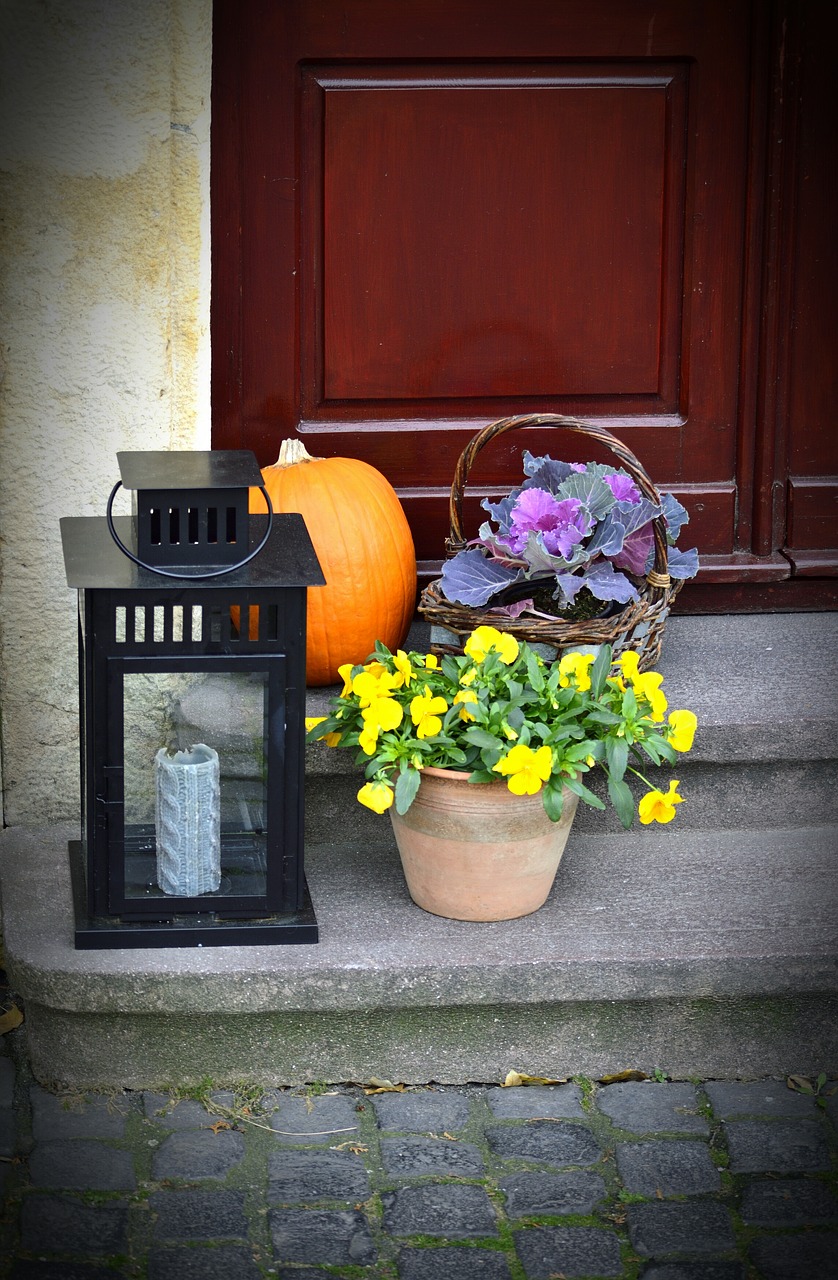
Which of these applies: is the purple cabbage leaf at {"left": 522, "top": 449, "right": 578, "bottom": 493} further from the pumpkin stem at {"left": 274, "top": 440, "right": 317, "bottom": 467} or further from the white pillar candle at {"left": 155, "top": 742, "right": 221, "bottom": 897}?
the white pillar candle at {"left": 155, "top": 742, "right": 221, "bottom": 897}

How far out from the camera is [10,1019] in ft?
9.78

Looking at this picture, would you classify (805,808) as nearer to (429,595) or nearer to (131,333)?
(429,595)

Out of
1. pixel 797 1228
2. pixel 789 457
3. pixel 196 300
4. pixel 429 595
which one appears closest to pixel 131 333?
pixel 196 300

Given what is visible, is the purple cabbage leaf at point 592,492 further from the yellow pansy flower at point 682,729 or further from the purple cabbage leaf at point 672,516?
the yellow pansy flower at point 682,729

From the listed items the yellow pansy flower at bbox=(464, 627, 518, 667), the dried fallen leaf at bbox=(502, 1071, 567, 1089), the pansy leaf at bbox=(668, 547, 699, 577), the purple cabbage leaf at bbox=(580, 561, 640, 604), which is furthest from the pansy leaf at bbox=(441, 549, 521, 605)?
the dried fallen leaf at bbox=(502, 1071, 567, 1089)

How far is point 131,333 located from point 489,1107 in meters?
1.73

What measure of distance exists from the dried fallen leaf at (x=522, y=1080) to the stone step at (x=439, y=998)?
0.01 m

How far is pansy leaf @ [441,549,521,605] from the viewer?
3133 millimetres

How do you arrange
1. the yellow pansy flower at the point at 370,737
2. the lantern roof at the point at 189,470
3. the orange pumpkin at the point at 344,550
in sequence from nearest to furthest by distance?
the lantern roof at the point at 189,470 → the yellow pansy flower at the point at 370,737 → the orange pumpkin at the point at 344,550

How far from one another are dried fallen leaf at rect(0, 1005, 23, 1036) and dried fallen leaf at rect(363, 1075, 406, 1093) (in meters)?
0.72

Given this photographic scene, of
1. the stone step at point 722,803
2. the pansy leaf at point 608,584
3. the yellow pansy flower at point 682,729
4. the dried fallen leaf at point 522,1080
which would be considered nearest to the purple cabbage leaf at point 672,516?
the pansy leaf at point 608,584

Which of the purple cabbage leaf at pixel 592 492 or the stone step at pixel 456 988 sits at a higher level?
the purple cabbage leaf at pixel 592 492

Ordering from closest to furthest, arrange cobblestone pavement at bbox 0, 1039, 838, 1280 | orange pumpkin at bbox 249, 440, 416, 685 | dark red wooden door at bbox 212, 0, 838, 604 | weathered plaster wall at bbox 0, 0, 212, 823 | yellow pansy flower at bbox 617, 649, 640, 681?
1. cobblestone pavement at bbox 0, 1039, 838, 1280
2. yellow pansy flower at bbox 617, 649, 640, 681
3. weathered plaster wall at bbox 0, 0, 212, 823
4. orange pumpkin at bbox 249, 440, 416, 685
5. dark red wooden door at bbox 212, 0, 838, 604

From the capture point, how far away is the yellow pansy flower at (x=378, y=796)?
2.72 metres
